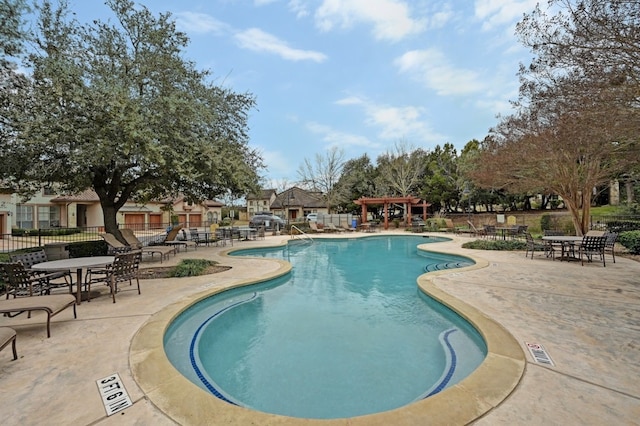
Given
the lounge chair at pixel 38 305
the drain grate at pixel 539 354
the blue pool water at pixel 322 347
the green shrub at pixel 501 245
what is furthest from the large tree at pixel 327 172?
the drain grate at pixel 539 354

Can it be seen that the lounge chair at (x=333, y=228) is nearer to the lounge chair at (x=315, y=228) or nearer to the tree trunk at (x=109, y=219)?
the lounge chair at (x=315, y=228)

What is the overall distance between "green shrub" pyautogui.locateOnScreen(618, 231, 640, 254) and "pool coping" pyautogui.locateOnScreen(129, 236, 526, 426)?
426 inches

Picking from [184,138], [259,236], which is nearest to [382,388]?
[184,138]

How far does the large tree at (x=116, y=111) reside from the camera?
8.12 metres

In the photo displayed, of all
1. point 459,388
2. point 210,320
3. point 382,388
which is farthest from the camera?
point 210,320

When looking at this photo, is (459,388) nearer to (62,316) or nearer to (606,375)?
(606,375)

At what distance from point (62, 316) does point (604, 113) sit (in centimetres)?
927

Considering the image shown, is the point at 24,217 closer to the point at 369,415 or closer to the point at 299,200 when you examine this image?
the point at 299,200

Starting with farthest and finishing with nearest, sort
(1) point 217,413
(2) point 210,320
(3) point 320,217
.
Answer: (3) point 320,217, (2) point 210,320, (1) point 217,413

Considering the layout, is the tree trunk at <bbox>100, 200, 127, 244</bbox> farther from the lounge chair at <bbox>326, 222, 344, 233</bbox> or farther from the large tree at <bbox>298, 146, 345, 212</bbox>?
the large tree at <bbox>298, 146, 345, 212</bbox>

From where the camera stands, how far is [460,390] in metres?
2.77

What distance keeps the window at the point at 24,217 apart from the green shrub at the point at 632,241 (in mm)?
34943

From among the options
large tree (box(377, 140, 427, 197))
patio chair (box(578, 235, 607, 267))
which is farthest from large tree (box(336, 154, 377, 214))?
patio chair (box(578, 235, 607, 267))

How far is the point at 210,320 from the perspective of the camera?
216 inches
